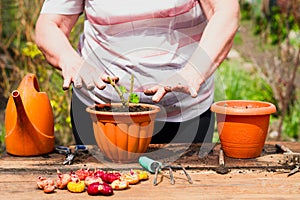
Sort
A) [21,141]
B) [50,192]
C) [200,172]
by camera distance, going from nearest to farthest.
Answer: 1. [50,192]
2. [200,172]
3. [21,141]

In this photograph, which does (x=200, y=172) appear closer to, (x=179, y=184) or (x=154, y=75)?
(x=179, y=184)

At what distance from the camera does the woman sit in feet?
5.07

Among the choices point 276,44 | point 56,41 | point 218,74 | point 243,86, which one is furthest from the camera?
point 276,44

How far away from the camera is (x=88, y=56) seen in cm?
175

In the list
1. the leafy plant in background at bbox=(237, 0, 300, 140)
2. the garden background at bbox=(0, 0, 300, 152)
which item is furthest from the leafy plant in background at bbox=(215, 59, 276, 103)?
the leafy plant in background at bbox=(237, 0, 300, 140)

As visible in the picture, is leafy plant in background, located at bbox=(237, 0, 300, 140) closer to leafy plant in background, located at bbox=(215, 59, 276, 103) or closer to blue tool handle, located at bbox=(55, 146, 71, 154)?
leafy plant in background, located at bbox=(215, 59, 276, 103)

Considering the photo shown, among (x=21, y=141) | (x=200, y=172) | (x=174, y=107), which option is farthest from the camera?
(x=174, y=107)

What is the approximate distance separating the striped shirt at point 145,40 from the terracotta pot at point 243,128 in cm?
20

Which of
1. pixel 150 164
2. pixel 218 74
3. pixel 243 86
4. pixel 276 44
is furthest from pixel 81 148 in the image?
pixel 276 44

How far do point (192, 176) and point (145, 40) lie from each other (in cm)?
47

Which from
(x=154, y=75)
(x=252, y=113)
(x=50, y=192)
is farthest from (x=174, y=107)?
(x=50, y=192)

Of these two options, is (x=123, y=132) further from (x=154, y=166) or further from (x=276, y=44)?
(x=276, y=44)

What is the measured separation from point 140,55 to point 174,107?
20 centimetres

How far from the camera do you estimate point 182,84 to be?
57.2 inches
